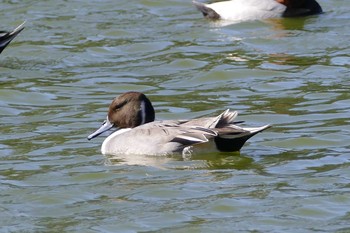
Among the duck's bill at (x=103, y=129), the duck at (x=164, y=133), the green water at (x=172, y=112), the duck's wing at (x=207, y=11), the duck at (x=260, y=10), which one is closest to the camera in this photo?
the green water at (x=172, y=112)

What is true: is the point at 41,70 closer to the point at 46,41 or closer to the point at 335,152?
the point at 46,41

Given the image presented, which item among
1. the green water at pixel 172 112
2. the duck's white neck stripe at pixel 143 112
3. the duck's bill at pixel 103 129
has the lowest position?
the green water at pixel 172 112

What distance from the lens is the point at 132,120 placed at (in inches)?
438

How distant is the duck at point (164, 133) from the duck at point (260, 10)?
21.5 feet

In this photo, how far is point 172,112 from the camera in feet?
41.7

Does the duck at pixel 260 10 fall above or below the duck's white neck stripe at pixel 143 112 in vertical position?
below

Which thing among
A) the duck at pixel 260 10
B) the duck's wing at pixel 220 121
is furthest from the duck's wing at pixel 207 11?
the duck's wing at pixel 220 121

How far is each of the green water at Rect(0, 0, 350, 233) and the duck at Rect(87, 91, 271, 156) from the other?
0.11m

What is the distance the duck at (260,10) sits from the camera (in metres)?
17.4

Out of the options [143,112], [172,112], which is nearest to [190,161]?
[143,112]

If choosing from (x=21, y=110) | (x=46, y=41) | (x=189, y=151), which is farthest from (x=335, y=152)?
(x=46, y=41)

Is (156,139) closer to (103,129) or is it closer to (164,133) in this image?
(164,133)

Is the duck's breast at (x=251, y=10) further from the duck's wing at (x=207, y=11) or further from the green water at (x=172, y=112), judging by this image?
the green water at (x=172, y=112)

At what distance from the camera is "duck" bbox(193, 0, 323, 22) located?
1742cm
